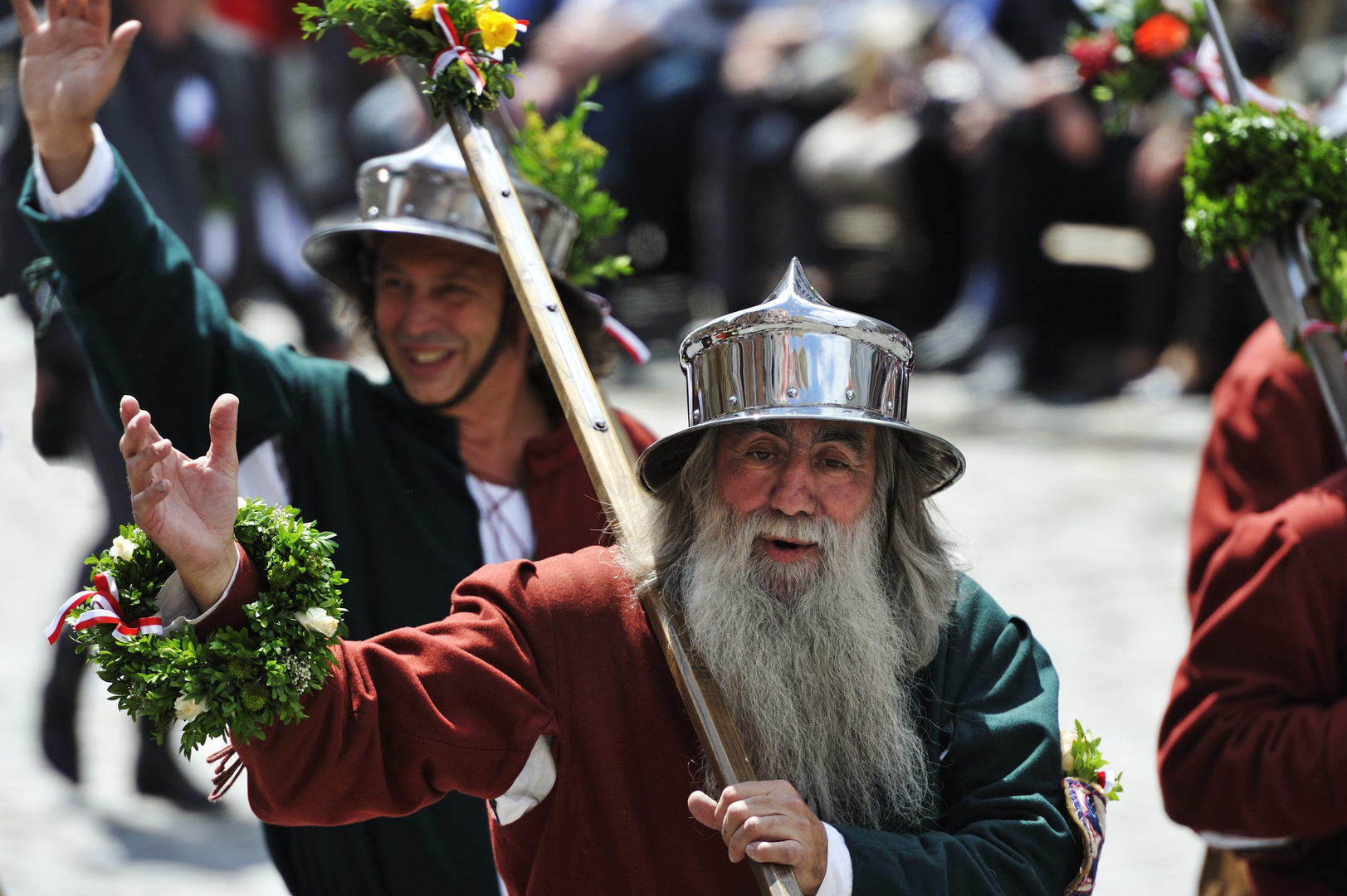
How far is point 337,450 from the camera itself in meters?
3.65

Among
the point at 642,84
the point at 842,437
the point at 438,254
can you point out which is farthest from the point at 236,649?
the point at 642,84

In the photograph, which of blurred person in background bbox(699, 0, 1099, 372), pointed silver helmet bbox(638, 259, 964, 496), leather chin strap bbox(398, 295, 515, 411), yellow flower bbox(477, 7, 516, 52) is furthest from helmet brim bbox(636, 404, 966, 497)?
blurred person in background bbox(699, 0, 1099, 372)

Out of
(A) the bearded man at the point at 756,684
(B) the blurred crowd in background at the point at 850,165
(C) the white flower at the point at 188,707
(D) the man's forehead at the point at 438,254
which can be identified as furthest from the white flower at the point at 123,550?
(B) the blurred crowd in background at the point at 850,165

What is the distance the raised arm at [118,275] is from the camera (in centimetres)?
317

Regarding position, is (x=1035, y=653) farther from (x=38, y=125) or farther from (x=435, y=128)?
(x=38, y=125)

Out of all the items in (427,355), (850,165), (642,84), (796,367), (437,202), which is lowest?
(796,367)

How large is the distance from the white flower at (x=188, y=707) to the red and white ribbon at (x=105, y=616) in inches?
3.9

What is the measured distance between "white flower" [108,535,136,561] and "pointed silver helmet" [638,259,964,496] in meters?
0.83

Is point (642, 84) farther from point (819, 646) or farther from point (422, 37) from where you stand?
point (819, 646)

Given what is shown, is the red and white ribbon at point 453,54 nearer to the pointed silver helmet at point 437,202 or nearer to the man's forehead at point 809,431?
the pointed silver helmet at point 437,202

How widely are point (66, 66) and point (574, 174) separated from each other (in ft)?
4.13

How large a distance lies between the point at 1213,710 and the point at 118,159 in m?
2.43

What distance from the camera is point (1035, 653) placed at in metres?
2.79

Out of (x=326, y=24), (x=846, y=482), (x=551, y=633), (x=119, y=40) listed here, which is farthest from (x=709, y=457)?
(x=119, y=40)
